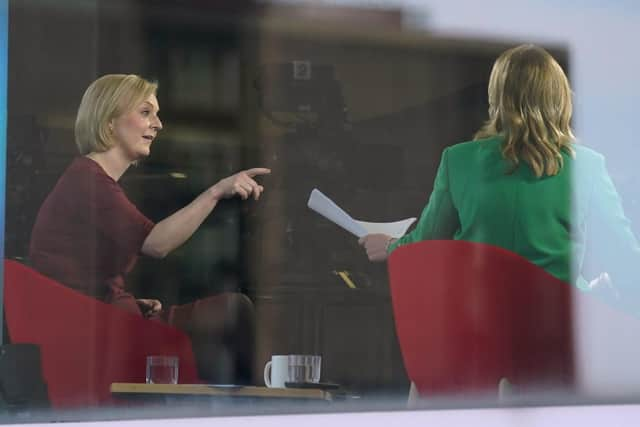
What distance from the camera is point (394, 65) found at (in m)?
2.36

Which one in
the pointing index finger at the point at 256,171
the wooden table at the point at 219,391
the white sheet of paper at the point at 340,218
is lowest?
the wooden table at the point at 219,391

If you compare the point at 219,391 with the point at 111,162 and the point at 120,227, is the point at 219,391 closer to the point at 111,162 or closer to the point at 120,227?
the point at 120,227

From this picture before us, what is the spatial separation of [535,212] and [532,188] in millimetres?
57

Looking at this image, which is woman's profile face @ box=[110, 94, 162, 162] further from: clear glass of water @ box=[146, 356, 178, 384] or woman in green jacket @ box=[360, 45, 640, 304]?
woman in green jacket @ box=[360, 45, 640, 304]

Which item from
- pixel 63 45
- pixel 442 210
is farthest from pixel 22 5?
pixel 442 210

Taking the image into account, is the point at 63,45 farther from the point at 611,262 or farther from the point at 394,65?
the point at 611,262

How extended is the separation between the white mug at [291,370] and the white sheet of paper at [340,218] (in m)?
0.29

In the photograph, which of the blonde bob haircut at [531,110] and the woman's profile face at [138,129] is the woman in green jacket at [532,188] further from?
the woman's profile face at [138,129]

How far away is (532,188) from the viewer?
98.6 inches

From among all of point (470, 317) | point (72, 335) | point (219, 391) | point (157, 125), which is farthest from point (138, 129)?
point (470, 317)

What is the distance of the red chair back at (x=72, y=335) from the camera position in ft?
7.03

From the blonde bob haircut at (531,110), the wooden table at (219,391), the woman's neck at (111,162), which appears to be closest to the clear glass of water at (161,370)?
the wooden table at (219,391)

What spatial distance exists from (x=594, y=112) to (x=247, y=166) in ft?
2.83

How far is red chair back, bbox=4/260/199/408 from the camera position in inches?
84.4
